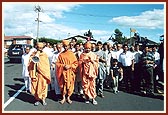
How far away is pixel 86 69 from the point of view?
272 inches

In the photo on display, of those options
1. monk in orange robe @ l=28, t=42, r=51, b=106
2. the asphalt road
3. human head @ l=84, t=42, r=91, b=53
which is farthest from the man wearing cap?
monk in orange robe @ l=28, t=42, r=51, b=106

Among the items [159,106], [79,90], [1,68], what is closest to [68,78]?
[79,90]

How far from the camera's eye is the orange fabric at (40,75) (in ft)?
22.5

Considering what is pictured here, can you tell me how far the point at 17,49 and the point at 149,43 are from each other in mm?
10761

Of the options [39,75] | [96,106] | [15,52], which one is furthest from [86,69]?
[15,52]

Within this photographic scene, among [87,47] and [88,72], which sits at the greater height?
[87,47]

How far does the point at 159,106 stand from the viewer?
6.86 meters

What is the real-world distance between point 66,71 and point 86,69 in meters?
0.48

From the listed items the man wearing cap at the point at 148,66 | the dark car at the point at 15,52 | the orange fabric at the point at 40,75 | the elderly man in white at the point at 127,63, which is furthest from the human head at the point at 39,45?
the dark car at the point at 15,52

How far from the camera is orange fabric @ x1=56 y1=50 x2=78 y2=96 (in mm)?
6914

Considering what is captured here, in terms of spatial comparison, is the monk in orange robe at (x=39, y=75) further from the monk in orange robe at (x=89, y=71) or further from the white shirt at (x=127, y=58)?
the white shirt at (x=127, y=58)

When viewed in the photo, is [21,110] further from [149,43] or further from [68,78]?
[149,43]

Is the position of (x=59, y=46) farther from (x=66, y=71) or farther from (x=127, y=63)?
(x=127, y=63)

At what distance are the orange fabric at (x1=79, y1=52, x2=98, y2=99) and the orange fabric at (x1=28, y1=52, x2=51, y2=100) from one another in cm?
85
